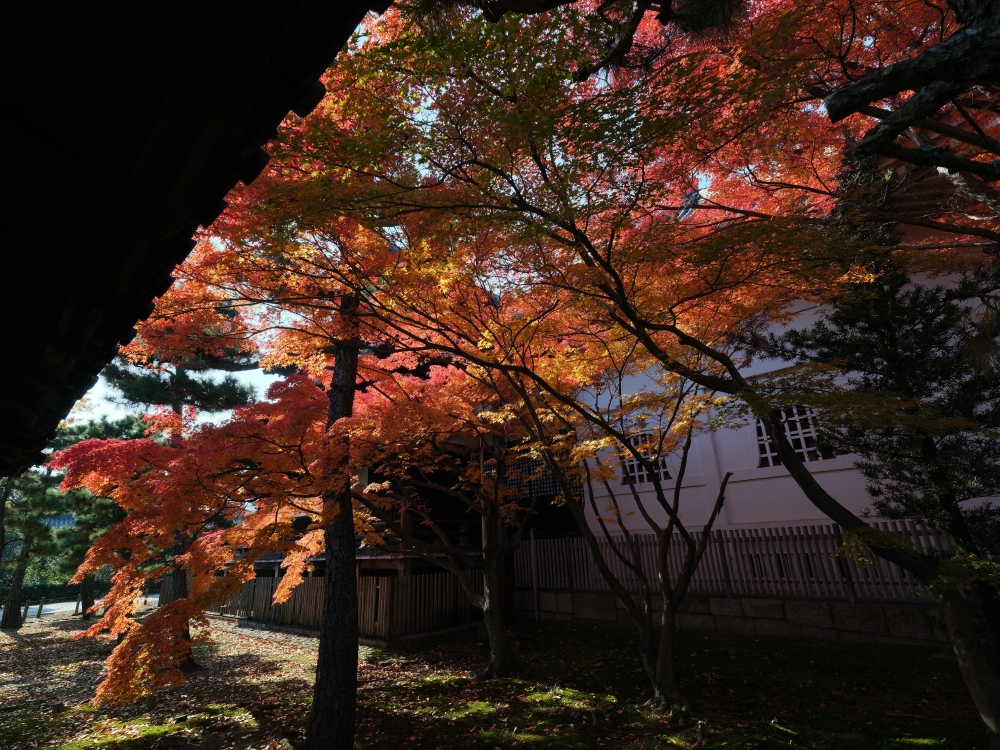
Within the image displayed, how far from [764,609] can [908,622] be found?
2.33m

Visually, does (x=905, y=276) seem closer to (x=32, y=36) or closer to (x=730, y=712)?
(x=730, y=712)

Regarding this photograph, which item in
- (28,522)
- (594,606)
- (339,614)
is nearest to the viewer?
(339,614)

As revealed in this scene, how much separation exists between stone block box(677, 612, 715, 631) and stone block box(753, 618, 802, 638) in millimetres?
946

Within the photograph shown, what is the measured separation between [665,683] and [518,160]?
25.4 feet

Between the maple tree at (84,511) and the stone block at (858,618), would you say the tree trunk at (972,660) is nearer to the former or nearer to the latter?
the stone block at (858,618)

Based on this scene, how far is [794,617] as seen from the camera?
30.5 ft

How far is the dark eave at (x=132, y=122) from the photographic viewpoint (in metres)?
1.52

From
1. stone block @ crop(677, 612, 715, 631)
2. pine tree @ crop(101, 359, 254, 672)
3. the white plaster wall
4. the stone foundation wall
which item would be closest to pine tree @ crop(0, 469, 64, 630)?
pine tree @ crop(101, 359, 254, 672)

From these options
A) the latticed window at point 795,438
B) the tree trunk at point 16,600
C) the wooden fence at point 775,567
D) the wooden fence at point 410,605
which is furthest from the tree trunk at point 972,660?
the tree trunk at point 16,600

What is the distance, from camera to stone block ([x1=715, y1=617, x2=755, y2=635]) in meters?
9.79

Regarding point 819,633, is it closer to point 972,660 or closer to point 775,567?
point 775,567

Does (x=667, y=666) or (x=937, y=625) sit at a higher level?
(x=937, y=625)

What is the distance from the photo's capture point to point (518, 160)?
5.96 metres

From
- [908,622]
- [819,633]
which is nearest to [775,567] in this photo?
[819,633]
